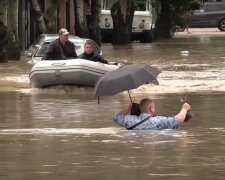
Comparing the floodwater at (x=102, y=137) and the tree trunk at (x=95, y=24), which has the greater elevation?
the floodwater at (x=102, y=137)

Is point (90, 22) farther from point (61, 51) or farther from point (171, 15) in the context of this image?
point (61, 51)

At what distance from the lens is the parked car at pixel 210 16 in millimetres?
65062

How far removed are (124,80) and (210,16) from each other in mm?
53159

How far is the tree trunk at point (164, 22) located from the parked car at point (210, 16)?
27.7 ft

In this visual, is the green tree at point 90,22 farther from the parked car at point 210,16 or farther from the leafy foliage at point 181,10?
the parked car at point 210,16

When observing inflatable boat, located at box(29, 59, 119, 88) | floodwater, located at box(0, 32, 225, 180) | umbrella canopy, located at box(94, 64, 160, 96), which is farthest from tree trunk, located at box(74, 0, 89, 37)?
umbrella canopy, located at box(94, 64, 160, 96)

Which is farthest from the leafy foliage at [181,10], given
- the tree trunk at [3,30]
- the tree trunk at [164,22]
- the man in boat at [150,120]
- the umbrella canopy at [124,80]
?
the man in boat at [150,120]

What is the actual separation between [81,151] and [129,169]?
1.60 metres

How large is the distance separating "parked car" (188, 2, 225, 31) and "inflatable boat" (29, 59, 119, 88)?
4345 cm

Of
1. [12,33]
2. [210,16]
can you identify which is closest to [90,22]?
[12,33]

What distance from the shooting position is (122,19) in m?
48.1

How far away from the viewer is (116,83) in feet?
44.1

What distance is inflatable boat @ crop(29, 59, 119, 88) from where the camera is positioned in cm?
2142

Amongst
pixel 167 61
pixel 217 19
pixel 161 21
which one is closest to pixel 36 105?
pixel 167 61
